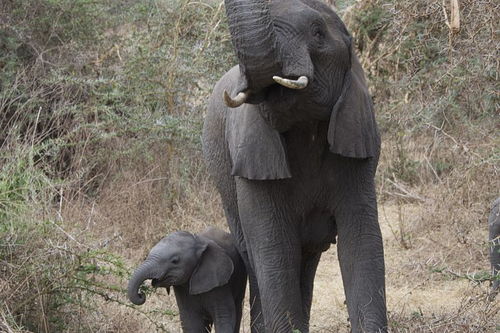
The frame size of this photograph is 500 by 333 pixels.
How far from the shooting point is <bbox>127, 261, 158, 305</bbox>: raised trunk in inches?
226

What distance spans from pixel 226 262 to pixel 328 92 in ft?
5.67

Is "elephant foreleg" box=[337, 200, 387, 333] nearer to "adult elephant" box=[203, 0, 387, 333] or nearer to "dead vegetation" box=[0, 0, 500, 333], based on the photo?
"adult elephant" box=[203, 0, 387, 333]

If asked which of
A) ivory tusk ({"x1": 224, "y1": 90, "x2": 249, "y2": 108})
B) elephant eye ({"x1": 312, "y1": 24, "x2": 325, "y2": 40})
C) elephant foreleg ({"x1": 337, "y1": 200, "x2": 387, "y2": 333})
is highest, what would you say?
elephant eye ({"x1": 312, "y1": 24, "x2": 325, "y2": 40})

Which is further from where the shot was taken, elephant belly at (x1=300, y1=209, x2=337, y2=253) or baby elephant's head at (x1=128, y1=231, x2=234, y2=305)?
baby elephant's head at (x1=128, y1=231, x2=234, y2=305)

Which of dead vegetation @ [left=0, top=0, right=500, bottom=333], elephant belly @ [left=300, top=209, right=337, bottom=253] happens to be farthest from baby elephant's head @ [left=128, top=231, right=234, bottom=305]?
elephant belly @ [left=300, top=209, right=337, bottom=253]

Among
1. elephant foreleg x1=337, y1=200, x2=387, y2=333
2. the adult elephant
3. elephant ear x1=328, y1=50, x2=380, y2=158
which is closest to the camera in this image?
the adult elephant

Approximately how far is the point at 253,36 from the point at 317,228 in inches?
55.2

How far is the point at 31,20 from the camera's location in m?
10.7

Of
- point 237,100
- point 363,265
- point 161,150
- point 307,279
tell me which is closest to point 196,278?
point 307,279

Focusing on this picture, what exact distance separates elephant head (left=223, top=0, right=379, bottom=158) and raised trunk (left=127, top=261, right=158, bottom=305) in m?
1.35

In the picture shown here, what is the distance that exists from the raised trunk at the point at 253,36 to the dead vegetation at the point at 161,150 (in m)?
1.55

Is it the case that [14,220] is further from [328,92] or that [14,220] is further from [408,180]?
[408,180]

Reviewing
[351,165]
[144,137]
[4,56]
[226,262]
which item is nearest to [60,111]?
[144,137]

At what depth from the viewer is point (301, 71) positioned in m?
4.37
